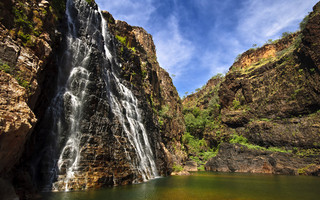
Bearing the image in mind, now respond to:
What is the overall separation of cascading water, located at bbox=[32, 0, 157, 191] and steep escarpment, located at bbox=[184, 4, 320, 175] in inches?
985

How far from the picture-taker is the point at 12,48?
935 cm

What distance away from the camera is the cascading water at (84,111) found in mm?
13781

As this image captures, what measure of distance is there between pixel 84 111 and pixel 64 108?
1541 millimetres

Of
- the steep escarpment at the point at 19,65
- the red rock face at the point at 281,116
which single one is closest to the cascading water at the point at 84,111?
the steep escarpment at the point at 19,65

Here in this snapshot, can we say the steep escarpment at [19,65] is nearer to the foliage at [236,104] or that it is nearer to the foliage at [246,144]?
the foliage at [246,144]

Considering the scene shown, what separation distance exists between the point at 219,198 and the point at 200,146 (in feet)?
151

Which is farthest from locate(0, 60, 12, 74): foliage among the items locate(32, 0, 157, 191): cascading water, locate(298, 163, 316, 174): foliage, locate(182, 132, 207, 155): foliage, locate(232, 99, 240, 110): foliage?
locate(232, 99, 240, 110): foliage

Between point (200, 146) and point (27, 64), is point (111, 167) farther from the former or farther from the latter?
point (200, 146)

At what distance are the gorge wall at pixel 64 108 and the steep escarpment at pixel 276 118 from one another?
23.0m

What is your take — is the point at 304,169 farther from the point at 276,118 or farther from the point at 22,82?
the point at 22,82

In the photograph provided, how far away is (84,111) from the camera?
15938mm

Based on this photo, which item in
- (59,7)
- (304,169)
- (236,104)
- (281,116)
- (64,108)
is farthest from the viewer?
(236,104)

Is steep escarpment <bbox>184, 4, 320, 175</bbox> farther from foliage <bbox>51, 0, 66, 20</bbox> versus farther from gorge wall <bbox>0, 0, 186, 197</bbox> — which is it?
foliage <bbox>51, 0, 66, 20</bbox>

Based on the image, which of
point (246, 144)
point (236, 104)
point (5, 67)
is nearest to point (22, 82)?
point (5, 67)
